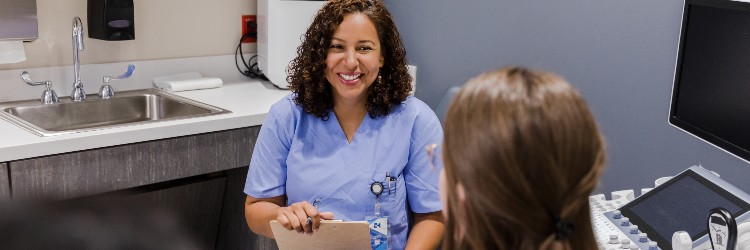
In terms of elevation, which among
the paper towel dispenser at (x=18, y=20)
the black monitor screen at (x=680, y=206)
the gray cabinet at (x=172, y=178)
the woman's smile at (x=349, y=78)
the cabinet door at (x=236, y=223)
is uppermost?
the paper towel dispenser at (x=18, y=20)

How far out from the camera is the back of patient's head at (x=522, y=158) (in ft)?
2.85

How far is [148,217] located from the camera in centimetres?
259

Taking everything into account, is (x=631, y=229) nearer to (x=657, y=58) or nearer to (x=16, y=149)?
(x=657, y=58)

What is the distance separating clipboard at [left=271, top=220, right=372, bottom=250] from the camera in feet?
5.42

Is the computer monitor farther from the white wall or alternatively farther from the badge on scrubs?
the white wall

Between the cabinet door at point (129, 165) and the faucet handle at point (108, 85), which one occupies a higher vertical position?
the faucet handle at point (108, 85)

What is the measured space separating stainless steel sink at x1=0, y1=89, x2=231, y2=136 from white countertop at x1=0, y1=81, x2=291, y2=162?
0.05 m

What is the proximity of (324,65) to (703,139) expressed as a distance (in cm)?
84

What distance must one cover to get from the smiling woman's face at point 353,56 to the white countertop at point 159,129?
0.78 meters

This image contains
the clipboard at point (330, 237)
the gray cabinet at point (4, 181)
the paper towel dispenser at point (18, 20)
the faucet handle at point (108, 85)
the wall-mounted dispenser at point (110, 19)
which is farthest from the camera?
the faucet handle at point (108, 85)

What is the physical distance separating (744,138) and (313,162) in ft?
3.06

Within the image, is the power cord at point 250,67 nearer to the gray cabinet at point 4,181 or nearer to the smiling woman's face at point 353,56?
the gray cabinet at point 4,181

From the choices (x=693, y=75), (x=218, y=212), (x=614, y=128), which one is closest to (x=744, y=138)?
(x=693, y=75)

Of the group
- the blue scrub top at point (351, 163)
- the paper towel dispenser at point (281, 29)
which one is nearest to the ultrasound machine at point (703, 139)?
the blue scrub top at point (351, 163)
